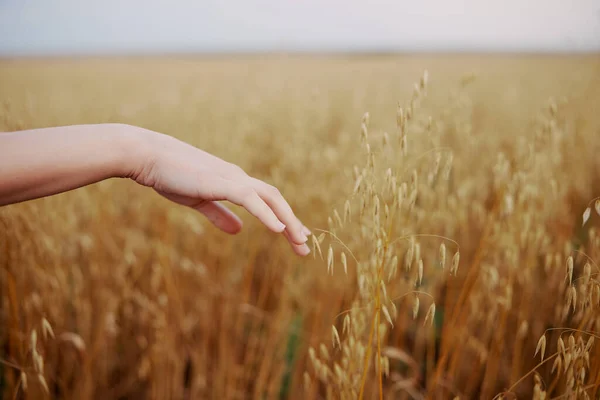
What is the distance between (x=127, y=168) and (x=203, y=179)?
0.13 metres

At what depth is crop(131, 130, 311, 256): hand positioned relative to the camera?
651 millimetres

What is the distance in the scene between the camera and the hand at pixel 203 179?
65 cm

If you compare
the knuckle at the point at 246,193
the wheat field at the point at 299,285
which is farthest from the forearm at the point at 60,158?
the wheat field at the point at 299,285

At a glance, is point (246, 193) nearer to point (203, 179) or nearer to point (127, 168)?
point (203, 179)

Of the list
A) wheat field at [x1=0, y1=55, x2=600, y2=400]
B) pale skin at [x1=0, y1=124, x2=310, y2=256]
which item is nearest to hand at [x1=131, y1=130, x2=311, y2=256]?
pale skin at [x1=0, y1=124, x2=310, y2=256]

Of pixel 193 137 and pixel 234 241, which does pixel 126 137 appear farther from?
pixel 193 137

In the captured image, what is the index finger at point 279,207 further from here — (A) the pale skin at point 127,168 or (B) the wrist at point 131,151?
(B) the wrist at point 131,151

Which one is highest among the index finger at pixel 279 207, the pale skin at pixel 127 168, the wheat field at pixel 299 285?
the pale skin at pixel 127 168

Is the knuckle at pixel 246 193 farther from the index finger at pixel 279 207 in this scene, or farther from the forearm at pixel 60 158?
the forearm at pixel 60 158

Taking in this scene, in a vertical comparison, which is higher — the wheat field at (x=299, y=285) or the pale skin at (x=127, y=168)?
the pale skin at (x=127, y=168)

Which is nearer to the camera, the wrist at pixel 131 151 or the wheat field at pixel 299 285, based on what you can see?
the wrist at pixel 131 151

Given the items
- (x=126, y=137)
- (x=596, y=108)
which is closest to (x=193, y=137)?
(x=126, y=137)

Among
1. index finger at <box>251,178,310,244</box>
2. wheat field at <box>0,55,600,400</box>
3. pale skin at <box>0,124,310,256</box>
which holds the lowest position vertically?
wheat field at <box>0,55,600,400</box>

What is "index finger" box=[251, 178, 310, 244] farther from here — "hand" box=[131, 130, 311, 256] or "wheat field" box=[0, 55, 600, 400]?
"wheat field" box=[0, 55, 600, 400]
